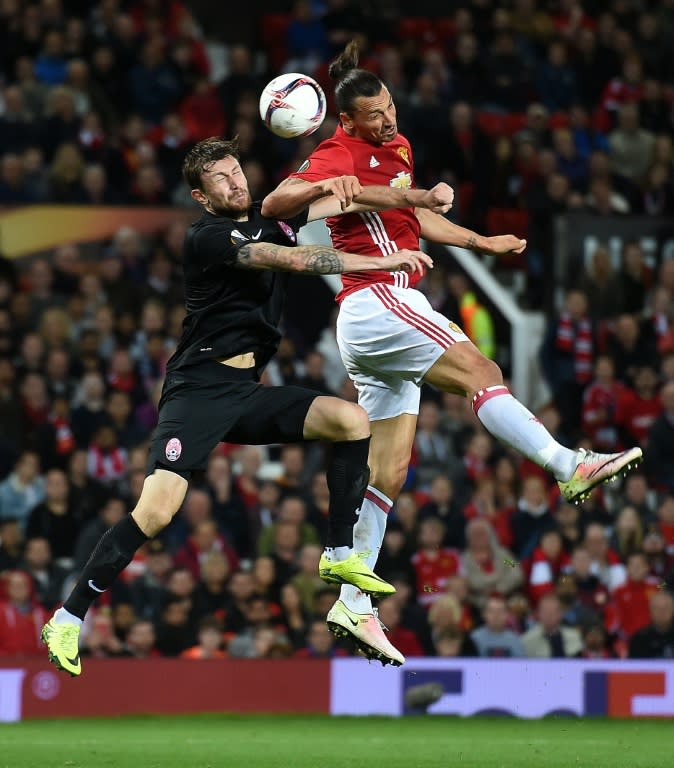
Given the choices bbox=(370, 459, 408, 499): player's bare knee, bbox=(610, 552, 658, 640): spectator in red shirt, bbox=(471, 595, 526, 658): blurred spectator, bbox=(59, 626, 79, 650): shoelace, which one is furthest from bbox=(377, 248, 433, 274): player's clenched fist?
bbox=(610, 552, 658, 640): spectator in red shirt

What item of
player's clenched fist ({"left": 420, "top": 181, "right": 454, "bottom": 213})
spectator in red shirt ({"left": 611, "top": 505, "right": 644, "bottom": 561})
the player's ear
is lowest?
spectator in red shirt ({"left": 611, "top": 505, "right": 644, "bottom": 561})

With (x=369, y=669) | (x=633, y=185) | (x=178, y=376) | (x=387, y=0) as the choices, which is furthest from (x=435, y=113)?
(x=178, y=376)

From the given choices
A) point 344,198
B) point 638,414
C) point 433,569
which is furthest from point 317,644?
point 344,198

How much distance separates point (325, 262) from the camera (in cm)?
809

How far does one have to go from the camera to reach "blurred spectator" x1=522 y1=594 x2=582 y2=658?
13180mm

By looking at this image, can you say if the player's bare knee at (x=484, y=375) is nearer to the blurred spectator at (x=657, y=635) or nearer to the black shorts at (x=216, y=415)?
the black shorts at (x=216, y=415)

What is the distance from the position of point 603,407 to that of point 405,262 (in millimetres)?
7716

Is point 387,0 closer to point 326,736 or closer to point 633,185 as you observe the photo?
point 633,185

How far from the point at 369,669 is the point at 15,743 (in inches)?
123

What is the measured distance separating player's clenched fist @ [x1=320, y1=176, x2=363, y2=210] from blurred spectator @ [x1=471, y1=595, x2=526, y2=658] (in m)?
5.79

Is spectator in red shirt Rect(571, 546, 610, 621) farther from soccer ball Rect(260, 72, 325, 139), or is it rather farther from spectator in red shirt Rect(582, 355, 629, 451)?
soccer ball Rect(260, 72, 325, 139)

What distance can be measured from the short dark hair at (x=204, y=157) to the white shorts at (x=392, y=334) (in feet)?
3.13

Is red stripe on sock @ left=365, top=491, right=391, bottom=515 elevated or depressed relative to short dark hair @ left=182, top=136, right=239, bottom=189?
depressed

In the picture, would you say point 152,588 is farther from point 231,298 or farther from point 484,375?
point 484,375
